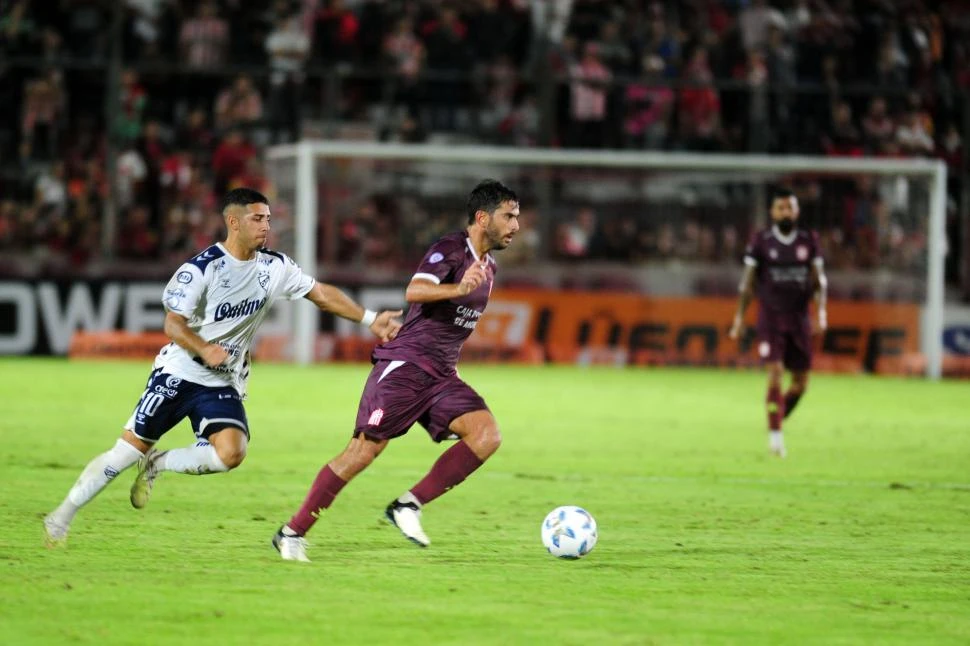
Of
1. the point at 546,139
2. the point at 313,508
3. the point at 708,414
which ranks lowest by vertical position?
the point at 708,414

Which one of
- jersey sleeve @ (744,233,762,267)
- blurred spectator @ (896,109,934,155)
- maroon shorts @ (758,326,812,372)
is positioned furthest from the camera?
blurred spectator @ (896,109,934,155)

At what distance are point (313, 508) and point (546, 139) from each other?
2002 centimetres

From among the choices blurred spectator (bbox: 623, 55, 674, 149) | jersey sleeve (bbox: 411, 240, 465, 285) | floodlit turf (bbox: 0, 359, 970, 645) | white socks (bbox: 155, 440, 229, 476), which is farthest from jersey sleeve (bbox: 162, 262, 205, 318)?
blurred spectator (bbox: 623, 55, 674, 149)

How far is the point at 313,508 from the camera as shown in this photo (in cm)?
831

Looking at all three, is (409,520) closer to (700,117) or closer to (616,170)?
(616,170)

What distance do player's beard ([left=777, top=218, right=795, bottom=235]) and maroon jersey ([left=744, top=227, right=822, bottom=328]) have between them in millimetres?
36

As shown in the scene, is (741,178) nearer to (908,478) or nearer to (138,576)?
(908,478)

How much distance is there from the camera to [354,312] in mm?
8742

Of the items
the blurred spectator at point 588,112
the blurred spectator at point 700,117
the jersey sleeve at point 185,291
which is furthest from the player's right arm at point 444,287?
the blurred spectator at point 700,117

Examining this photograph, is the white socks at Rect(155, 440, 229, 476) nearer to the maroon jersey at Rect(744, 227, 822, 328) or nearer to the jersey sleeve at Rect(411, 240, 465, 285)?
the jersey sleeve at Rect(411, 240, 465, 285)

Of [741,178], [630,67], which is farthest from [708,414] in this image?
[630,67]

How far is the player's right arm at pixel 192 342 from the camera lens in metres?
8.29

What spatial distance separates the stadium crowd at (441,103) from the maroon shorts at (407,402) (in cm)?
1794

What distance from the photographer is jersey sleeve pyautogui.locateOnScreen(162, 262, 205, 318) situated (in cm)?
846
